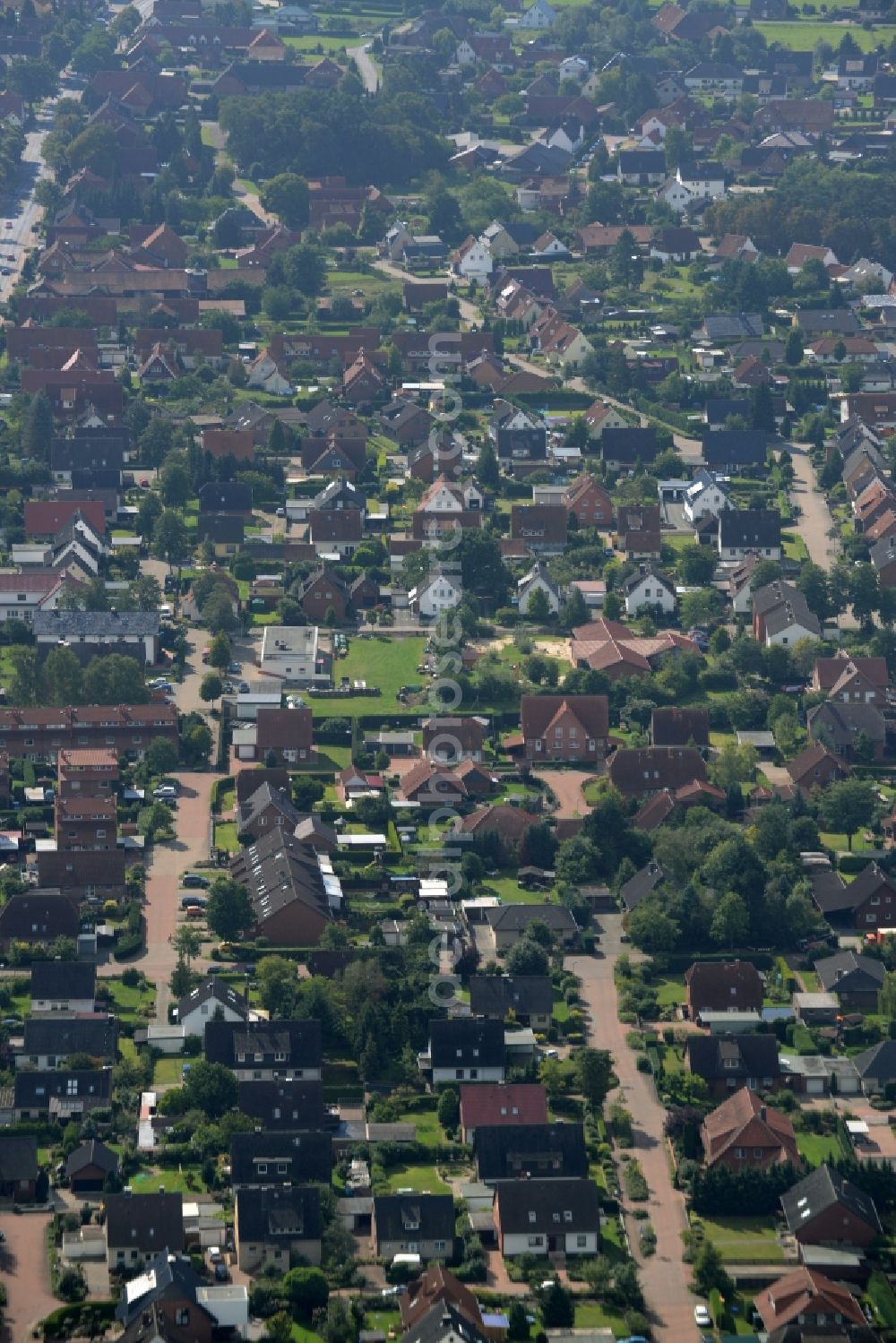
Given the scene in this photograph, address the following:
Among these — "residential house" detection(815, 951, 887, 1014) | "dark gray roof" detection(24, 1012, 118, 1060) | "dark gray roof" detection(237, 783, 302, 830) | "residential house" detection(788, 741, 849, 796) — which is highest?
"dark gray roof" detection(24, 1012, 118, 1060)

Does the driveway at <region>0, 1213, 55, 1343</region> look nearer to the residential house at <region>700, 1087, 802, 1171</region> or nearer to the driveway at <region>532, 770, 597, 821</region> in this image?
the residential house at <region>700, 1087, 802, 1171</region>

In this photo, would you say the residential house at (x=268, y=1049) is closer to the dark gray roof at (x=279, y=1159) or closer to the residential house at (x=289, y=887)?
the dark gray roof at (x=279, y=1159)

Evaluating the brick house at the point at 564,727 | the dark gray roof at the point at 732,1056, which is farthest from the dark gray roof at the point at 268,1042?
the brick house at the point at 564,727

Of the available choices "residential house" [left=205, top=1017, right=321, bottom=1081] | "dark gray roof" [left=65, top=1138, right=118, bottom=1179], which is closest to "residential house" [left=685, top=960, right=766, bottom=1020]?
"residential house" [left=205, top=1017, right=321, bottom=1081]

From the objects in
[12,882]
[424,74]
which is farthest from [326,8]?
[12,882]

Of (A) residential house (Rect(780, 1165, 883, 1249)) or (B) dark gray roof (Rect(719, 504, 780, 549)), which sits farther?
(B) dark gray roof (Rect(719, 504, 780, 549))

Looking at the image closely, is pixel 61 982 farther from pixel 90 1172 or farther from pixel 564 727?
pixel 564 727
